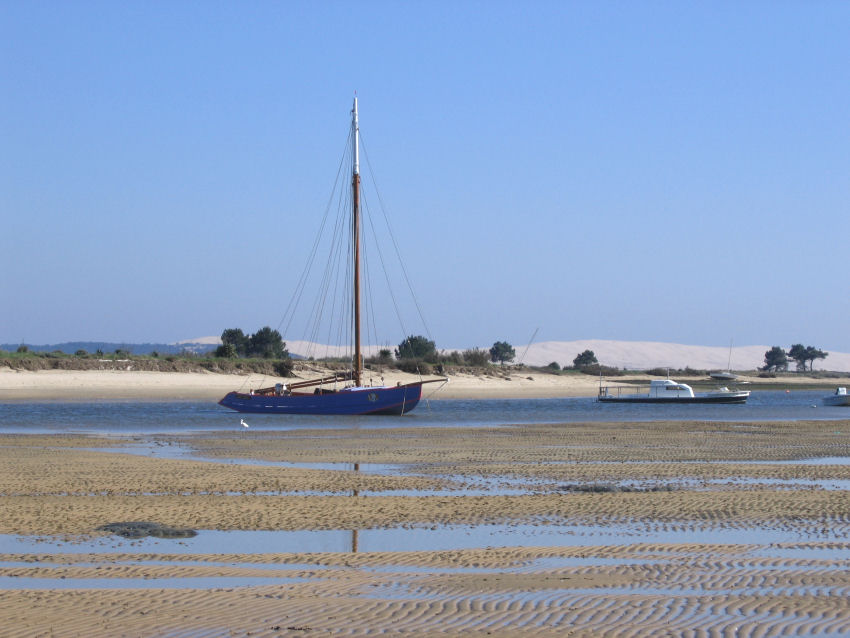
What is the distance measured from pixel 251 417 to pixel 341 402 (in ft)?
15.9

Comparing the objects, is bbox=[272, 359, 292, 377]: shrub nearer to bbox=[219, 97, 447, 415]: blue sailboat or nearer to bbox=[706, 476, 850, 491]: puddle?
bbox=[219, 97, 447, 415]: blue sailboat

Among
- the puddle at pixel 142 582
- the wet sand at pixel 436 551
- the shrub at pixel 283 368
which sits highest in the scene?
the shrub at pixel 283 368

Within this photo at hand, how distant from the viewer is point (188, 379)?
7719 cm

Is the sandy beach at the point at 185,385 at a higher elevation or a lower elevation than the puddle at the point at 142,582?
higher

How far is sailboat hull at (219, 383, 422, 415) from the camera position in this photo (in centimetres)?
5547

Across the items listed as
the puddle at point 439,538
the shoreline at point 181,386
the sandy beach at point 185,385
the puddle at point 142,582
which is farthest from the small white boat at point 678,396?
the puddle at point 142,582

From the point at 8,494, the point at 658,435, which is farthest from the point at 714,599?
the point at 658,435

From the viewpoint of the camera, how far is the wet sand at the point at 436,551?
10.9m

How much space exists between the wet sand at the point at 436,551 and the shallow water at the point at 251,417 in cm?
1145

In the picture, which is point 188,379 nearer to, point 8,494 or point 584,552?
point 8,494

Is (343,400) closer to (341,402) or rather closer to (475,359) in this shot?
(341,402)

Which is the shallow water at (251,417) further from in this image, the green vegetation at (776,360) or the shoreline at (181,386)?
the green vegetation at (776,360)

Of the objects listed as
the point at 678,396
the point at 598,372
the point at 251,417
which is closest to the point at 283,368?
the point at 678,396

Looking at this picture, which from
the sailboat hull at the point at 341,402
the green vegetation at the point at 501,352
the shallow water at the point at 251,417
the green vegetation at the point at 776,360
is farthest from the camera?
the green vegetation at the point at 776,360
